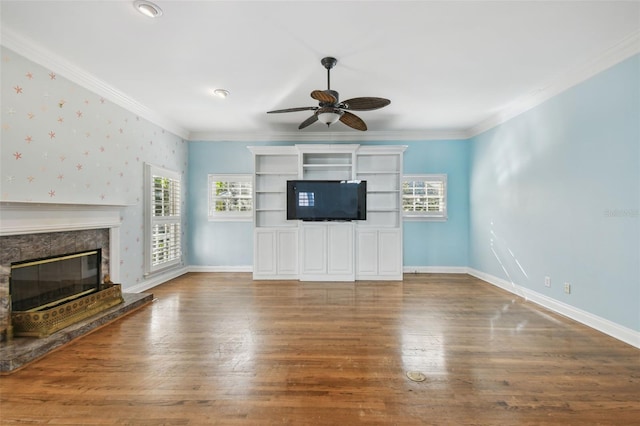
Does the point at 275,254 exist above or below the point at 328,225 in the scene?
below

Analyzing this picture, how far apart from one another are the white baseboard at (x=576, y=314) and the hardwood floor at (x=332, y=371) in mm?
94

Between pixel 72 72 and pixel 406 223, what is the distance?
523 centimetres

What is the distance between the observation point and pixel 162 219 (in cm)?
461

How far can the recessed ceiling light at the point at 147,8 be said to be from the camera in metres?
2.03

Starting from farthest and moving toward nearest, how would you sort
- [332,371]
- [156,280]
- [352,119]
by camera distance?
1. [156,280]
2. [352,119]
3. [332,371]

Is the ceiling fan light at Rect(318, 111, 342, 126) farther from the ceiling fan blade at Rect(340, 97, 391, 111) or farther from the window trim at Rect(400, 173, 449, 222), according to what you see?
the window trim at Rect(400, 173, 449, 222)

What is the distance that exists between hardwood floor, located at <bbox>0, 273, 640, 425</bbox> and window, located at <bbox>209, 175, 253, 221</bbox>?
7.69 feet

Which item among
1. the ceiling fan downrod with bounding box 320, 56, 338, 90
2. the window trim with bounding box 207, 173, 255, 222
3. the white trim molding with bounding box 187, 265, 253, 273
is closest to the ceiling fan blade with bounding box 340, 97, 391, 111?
the ceiling fan downrod with bounding box 320, 56, 338, 90

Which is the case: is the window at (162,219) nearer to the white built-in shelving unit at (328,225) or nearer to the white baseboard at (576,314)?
the white built-in shelving unit at (328,225)

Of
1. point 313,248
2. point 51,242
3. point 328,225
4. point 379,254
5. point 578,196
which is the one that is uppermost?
point 578,196

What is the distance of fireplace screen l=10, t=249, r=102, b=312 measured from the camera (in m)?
2.50

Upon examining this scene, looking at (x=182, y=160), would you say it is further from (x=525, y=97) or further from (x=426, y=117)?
(x=525, y=97)

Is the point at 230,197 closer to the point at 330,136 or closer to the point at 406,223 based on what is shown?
the point at 330,136

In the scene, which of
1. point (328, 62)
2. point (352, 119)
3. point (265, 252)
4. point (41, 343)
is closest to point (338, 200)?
point (265, 252)
